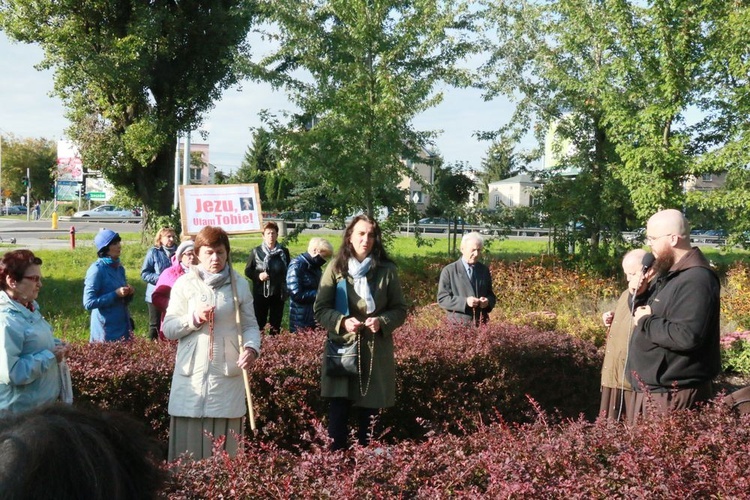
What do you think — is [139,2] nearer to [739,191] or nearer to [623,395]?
[739,191]

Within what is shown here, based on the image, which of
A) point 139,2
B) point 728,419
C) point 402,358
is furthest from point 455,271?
point 139,2

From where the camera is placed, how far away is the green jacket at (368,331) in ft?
16.3

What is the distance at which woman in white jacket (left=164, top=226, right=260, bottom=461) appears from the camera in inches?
179

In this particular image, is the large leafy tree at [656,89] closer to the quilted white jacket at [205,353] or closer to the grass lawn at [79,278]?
the grass lawn at [79,278]

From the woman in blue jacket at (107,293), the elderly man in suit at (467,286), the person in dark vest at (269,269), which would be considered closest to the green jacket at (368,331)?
the elderly man in suit at (467,286)

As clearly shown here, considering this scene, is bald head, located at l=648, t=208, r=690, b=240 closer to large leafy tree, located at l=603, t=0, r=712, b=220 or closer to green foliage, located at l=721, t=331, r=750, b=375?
green foliage, located at l=721, t=331, r=750, b=375

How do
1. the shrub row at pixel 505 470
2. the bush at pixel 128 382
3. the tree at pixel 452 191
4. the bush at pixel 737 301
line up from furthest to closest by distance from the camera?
the tree at pixel 452 191
the bush at pixel 737 301
the bush at pixel 128 382
the shrub row at pixel 505 470

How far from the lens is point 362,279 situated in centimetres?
510

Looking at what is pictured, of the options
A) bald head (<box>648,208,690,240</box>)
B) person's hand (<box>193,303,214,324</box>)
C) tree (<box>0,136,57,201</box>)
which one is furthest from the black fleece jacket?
tree (<box>0,136,57,201</box>)

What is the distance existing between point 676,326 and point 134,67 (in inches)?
589

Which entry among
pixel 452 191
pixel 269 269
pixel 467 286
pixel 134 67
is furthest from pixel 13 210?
pixel 467 286

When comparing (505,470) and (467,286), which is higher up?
(467,286)

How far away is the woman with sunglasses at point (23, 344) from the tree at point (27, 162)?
62.3 metres

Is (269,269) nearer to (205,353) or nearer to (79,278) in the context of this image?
(205,353)
